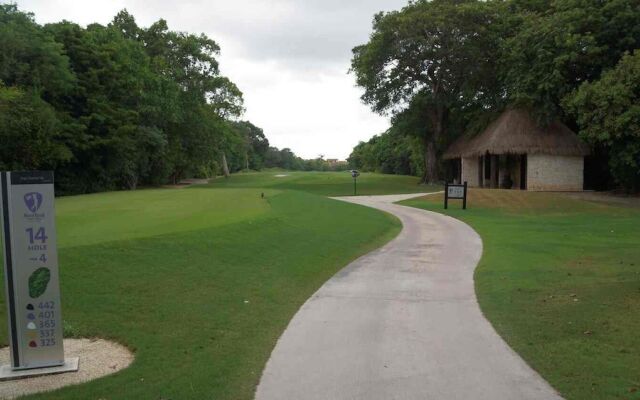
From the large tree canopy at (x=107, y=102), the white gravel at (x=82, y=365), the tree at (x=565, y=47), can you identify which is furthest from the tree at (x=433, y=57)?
the white gravel at (x=82, y=365)

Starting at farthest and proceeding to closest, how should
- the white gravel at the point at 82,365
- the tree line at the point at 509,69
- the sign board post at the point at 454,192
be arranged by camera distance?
the tree line at the point at 509,69
the sign board post at the point at 454,192
the white gravel at the point at 82,365

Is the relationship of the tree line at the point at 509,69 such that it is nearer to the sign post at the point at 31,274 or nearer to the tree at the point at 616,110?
the tree at the point at 616,110

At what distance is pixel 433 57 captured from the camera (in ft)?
148

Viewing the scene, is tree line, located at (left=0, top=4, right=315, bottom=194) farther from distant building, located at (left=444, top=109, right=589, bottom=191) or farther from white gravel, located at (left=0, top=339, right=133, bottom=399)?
distant building, located at (left=444, top=109, right=589, bottom=191)

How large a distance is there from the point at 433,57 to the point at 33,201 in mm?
43286

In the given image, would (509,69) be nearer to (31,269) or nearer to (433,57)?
(433,57)

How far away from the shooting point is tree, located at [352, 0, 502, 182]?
43.5m

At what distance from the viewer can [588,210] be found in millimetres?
29328

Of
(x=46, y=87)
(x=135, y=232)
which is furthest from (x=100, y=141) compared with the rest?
(x=135, y=232)

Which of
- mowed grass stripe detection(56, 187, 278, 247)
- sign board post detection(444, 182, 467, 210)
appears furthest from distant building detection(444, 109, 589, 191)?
mowed grass stripe detection(56, 187, 278, 247)

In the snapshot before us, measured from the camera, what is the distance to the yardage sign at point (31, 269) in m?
5.58

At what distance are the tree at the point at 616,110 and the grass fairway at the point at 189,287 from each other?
22.1 m

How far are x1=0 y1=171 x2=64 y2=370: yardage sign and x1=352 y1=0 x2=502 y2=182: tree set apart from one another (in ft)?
136

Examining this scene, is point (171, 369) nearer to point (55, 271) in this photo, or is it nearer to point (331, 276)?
point (55, 271)
